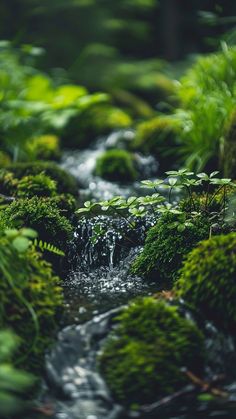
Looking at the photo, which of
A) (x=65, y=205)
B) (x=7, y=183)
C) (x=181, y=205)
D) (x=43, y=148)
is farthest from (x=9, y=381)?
(x=43, y=148)

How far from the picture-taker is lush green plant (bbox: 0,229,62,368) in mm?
2344

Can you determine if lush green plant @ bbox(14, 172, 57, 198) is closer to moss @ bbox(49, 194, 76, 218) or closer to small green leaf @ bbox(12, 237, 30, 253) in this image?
moss @ bbox(49, 194, 76, 218)

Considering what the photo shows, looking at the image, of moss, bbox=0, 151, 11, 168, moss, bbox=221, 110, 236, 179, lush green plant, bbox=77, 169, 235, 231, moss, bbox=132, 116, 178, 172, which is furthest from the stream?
moss, bbox=132, 116, 178, 172

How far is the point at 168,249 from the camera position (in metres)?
3.21

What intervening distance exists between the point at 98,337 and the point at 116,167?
3275 millimetres

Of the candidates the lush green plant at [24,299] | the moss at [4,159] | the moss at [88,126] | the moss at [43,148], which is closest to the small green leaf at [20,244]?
the lush green plant at [24,299]

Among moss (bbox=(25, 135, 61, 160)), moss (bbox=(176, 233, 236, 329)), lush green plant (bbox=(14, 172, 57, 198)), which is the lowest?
moss (bbox=(176, 233, 236, 329))

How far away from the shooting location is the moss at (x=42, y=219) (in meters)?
3.40

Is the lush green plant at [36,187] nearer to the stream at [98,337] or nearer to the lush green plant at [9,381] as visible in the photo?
the stream at [98,337]

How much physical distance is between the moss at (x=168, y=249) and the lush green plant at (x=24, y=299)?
0.84 m

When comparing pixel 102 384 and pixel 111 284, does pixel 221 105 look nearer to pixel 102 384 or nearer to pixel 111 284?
pixel 111 284

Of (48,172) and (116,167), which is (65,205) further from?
(116,167)

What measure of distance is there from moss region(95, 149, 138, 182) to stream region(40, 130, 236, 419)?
5.42ft

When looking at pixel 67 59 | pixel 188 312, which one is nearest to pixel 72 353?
pixel 188 312
